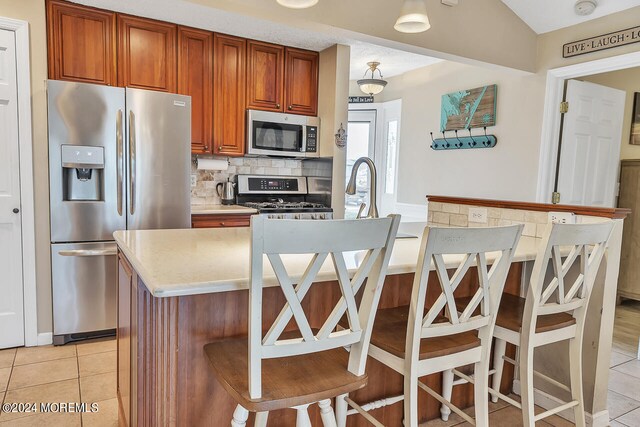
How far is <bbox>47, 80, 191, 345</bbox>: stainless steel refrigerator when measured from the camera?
2791 millimetres

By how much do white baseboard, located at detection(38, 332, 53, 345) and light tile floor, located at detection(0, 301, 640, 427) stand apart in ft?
0.21

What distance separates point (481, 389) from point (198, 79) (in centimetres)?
305

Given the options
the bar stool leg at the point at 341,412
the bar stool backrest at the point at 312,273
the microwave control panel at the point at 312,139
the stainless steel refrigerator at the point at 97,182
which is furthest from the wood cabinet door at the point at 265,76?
the bar stool backrest at the point at 312,273

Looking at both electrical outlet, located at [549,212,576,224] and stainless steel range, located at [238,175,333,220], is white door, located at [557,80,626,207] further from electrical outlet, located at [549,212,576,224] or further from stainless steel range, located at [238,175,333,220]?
stainless steel range, located at [238,175,333,220]

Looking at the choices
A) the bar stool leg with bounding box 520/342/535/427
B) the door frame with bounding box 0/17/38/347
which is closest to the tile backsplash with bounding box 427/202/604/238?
the bar stool leg with bounding box 520/342/535/427

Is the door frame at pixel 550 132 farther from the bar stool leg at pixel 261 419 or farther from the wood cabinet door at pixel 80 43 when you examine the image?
the wood cabinet door at pixel 80 43

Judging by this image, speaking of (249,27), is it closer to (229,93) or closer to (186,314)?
(229,93)

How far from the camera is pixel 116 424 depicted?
2008 millimetres

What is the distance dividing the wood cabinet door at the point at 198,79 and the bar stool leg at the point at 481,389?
280 cm

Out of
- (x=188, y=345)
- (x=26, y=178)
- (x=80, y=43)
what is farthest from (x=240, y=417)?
(x=80, y=43)

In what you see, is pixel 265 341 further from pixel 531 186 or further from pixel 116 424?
pixel 531 186

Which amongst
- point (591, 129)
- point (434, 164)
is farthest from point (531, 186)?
point (434, 164)

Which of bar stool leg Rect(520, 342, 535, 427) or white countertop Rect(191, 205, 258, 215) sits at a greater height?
white countertop Rect(191, 205, 258, 215)

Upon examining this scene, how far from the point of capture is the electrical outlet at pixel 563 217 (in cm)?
212
